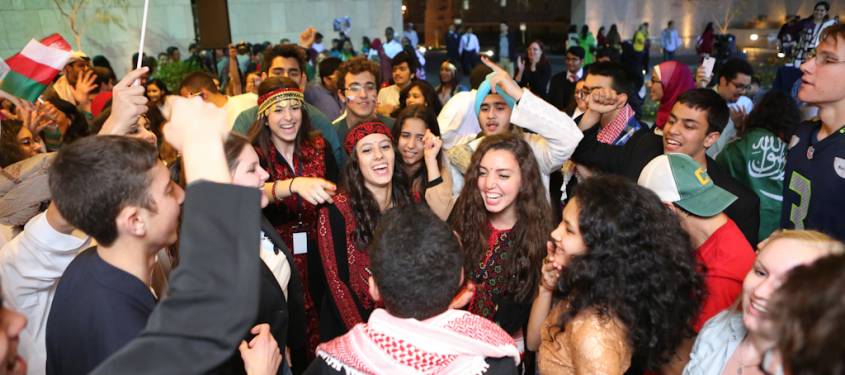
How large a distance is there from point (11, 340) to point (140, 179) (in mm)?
530

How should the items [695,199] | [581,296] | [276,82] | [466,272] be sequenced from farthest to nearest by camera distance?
[276,82] → [466,272] → [695,199] → [581,296]

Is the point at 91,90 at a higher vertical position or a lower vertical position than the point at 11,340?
higher

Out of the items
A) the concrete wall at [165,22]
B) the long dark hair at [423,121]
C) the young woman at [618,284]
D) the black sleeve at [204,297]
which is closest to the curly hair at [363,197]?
the long dark hair at [423,121]

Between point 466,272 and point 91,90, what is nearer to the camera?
point 466,272

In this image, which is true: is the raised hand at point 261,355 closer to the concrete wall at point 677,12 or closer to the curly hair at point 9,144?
the curly hair at point 9,144

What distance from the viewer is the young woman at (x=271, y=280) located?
1.96 metres

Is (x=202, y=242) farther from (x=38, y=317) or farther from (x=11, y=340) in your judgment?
(x=38, y=317)

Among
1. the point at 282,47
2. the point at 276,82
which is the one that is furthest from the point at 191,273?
the point at 282,47

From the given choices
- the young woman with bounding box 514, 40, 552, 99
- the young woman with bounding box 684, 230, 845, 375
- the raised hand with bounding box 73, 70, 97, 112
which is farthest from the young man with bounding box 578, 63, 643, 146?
the raised hand with bounding box 73, 70, 97, 112

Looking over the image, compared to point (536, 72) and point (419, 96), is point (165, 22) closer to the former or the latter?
point (536, 72)

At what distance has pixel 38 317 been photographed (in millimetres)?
1957

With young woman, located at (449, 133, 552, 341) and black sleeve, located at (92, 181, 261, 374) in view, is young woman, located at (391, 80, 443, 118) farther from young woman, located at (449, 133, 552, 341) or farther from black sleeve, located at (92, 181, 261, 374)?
black sleeve, located at (92, 181, 261, 374)

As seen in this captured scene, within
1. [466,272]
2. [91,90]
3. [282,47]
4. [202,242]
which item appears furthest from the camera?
[91,90]

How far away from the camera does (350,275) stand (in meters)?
2.71
